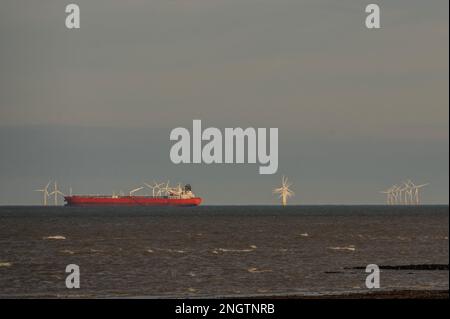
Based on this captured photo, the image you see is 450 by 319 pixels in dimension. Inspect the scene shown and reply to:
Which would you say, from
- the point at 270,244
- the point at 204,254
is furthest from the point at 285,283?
the point at 270,244

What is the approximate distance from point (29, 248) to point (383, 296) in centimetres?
10091

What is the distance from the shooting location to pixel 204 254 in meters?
128

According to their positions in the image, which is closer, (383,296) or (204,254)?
(383,296)

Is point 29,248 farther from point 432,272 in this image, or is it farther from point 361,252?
point 432,272

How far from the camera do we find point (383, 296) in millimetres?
58250
